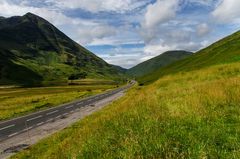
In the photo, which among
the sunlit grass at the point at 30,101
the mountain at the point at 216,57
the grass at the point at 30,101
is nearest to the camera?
the grass at the point at 30,101

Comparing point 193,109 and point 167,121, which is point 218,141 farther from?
point 193,109

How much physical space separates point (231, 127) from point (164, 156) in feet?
10.3

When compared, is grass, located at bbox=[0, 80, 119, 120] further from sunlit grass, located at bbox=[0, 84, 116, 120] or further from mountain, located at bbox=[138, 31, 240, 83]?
mountain, located at bbox=[138, 31, 240, 83]

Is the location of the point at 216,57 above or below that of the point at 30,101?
above

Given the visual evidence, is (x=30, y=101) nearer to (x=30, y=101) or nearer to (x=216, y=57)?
(x=30, y=101)

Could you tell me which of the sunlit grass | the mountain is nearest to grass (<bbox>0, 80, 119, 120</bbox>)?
the sunlit grass

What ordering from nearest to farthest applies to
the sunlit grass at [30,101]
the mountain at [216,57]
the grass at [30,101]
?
the grass at [30,101]
the sunlit grass at [30,101]
the mountain at [216,57]

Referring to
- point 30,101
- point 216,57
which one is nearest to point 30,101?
point 30,101

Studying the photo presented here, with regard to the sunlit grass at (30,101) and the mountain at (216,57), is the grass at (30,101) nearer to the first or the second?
Result: the sunlit grass at (30,101)

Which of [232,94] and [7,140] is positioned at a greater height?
[232,94]

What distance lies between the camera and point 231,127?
9828mm

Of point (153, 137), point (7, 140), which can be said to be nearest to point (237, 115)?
point (153, 137)

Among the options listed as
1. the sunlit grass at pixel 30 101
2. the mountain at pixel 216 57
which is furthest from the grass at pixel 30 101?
the mountain at pixel 216 57

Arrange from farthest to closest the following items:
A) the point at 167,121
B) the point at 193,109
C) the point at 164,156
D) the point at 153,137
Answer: the point at 193,109 < the point at 167,121 < the point at 153,137 < the point at 164,156
